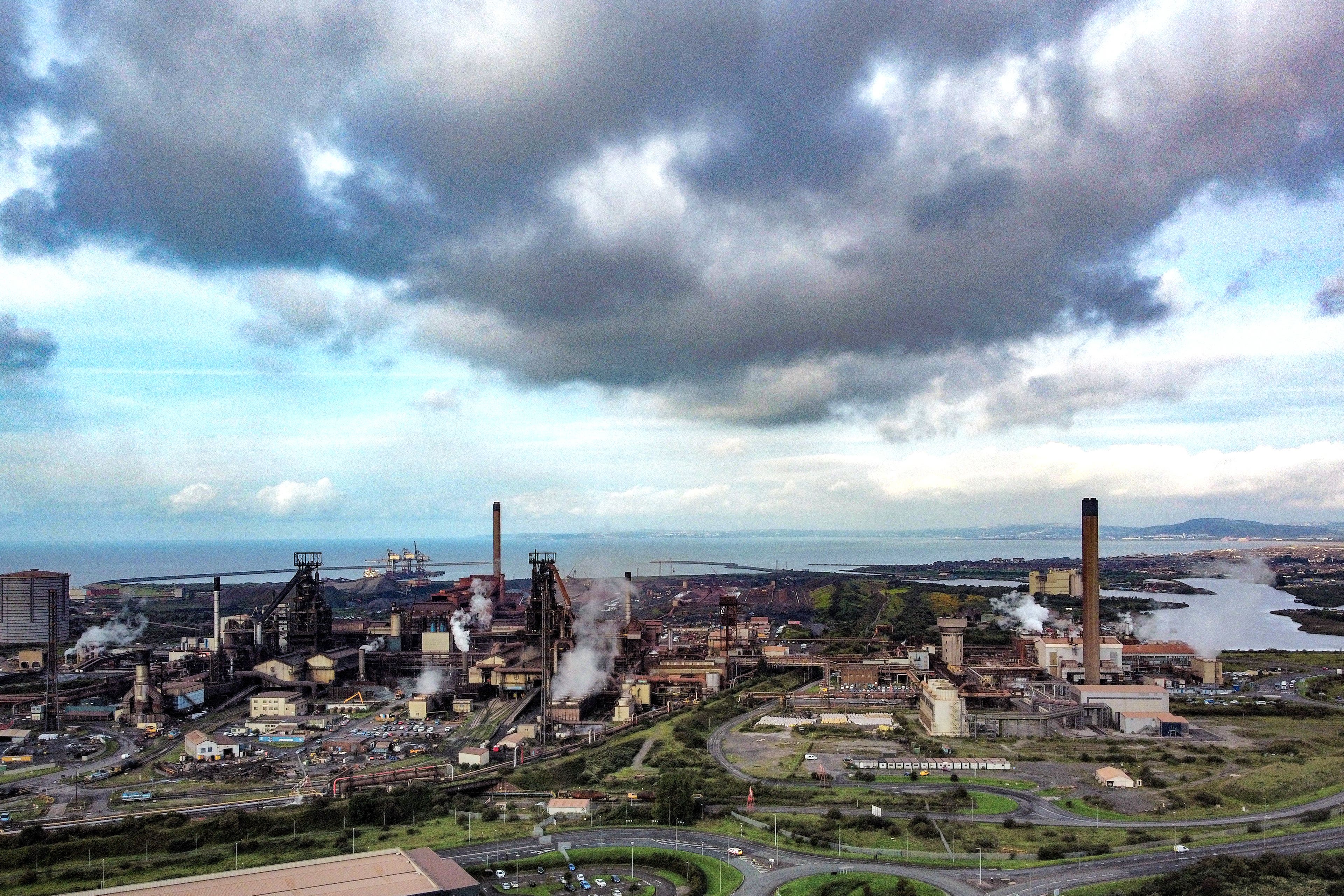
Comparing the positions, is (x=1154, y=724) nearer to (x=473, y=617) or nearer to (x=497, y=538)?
(x=473, y=617)

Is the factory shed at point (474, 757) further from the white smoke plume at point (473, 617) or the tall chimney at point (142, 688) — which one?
the white smoke plume at point (473, 617)

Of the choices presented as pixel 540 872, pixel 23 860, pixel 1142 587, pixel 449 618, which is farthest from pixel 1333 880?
pixel 1142 587

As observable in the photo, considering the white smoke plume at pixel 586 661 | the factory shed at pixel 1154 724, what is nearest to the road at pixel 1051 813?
the factory shed at pixel 1154 724

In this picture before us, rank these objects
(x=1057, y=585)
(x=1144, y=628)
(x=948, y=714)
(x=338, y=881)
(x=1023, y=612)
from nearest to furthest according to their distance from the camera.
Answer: (x=338, y=881) → (x=948, y=714) → (x=1144, y=628) → (x=1023, y=612) → (x=1057, y=585)

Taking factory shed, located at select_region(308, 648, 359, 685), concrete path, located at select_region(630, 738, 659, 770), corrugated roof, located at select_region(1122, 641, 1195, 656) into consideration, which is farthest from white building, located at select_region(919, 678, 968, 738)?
factory shed, located at select_region(308, 648, 359, 685)

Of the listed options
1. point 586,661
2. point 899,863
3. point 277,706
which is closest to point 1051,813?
point 899,863

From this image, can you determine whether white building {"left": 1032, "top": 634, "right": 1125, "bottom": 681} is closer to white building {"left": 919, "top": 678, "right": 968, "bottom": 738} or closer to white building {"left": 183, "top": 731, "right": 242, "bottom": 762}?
white building {"left": 919, "top": 678, "right": 968, "bottom": 738}

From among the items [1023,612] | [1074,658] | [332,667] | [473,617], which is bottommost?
[1074,658]
